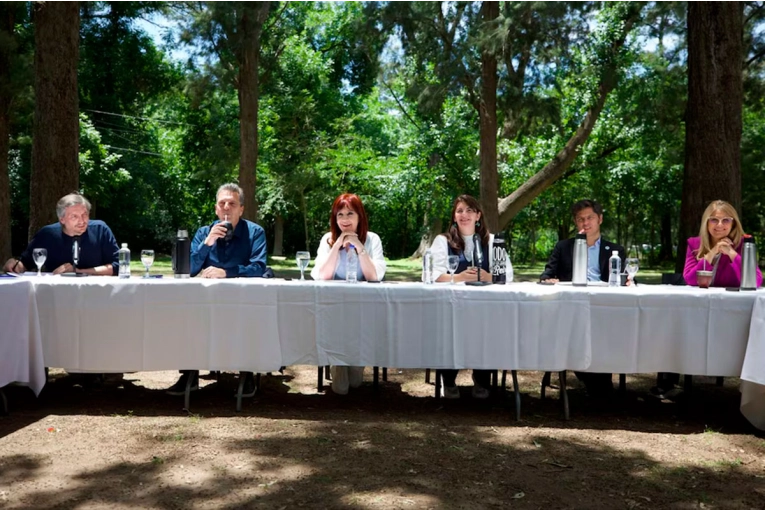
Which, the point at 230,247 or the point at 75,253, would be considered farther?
the point at 230,247

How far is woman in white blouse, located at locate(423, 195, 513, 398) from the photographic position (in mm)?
Result: 4910

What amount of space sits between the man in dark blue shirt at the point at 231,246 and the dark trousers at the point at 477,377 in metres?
1.47

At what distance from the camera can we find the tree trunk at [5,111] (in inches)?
407

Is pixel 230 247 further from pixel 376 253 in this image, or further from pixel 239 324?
pixel 376 253

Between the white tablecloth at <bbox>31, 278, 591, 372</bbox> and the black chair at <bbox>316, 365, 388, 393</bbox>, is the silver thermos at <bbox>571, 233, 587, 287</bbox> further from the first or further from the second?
the black chair at <bbox>316, 365, 388, 393</bbox>

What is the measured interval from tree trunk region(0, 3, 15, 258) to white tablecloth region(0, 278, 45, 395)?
7.19 meters

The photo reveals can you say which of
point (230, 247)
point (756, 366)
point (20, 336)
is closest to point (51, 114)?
point (230, 247)

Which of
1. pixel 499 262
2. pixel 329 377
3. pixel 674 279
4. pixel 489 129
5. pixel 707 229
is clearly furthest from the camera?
pixel 489 129

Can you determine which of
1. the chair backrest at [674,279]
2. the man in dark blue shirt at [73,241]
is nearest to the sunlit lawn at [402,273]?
the man in dark blue shirt at [73,241]

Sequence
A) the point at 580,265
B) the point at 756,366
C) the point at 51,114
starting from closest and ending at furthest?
the point at 756,366
the point at 580,265
the point at 51,114

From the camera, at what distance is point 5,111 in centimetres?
1183

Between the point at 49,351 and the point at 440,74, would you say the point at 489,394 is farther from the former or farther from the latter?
the point at 440,74

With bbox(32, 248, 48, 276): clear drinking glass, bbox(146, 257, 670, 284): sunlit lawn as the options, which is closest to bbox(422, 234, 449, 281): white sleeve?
bbox(32, 248, 48, 276): clear drinking glass

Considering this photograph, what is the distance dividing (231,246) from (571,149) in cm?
1124
